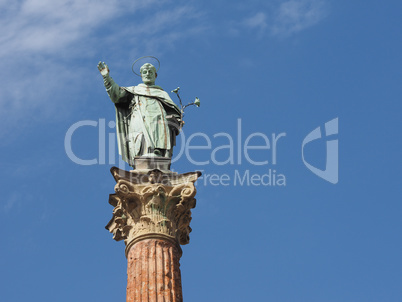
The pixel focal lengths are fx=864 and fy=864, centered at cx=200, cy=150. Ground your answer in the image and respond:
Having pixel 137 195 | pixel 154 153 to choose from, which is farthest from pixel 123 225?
pixel 154 153

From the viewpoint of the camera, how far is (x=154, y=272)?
73.1ft

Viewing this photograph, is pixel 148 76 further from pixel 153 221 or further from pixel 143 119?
pixel 153 221

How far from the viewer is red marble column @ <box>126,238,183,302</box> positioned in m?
21.8

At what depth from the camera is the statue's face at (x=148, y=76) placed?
1114 inches

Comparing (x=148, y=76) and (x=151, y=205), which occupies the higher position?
(x=148, y=76)

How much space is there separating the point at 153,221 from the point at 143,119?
4169 mm

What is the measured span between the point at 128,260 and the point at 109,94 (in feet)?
19.9

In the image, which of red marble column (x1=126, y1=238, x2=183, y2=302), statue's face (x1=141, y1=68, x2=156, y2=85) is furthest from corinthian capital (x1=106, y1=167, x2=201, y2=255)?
statue's face (x1=141, y1=68, x2=156, y2=85)

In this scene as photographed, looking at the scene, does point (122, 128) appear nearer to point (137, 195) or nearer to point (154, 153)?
point (154, 153)

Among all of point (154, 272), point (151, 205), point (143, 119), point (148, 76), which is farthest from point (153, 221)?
point (148, 76)

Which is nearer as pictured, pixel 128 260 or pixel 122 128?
pixel 128 260

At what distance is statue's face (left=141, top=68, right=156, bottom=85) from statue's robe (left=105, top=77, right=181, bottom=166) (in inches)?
10.4

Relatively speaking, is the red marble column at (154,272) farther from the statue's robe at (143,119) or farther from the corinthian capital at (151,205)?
the statue's robe at (143,119)

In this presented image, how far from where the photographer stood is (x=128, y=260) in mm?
23219
